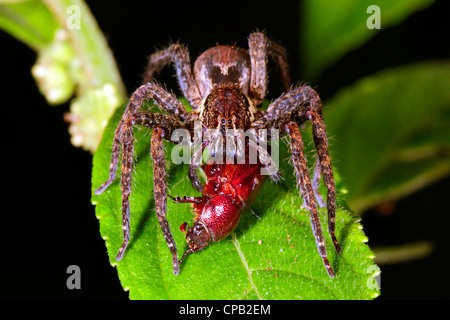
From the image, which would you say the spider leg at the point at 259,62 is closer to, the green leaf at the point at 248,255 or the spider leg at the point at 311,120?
the spider leg at the point at 311,120

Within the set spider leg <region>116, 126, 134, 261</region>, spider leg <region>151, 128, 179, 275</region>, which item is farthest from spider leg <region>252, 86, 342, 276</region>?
spider leg <region>116, 126, 134, 261</region>

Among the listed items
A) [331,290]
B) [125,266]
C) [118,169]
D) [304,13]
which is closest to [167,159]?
[118,169]

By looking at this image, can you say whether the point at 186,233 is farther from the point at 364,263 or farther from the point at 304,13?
the point at 304,13

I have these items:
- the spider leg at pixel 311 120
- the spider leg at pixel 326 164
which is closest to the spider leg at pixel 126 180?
the spider leg at pixel 311 120

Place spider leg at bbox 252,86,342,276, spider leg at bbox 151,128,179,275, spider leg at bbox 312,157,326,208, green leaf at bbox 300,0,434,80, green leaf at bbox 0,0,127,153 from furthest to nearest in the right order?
green leaf at bbox 300,0,434,80 < green leaf at bbox 0,0,127,153 < spider leg at bbox 312,157,326,208 < spider leg at bbox 252,86,342,276 < spider leg at bbox 151,128,179,275

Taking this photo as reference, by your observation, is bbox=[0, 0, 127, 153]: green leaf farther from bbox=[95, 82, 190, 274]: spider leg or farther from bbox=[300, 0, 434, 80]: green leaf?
bbox=[300, 0, 434, 80]: green leaf

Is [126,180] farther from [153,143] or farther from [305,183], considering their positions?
[305,183]

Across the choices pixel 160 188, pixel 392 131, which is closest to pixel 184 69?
pixel 160 188

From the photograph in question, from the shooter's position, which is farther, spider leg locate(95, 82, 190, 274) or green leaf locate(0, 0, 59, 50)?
green leaf locate(0, 0, 59, 50)
